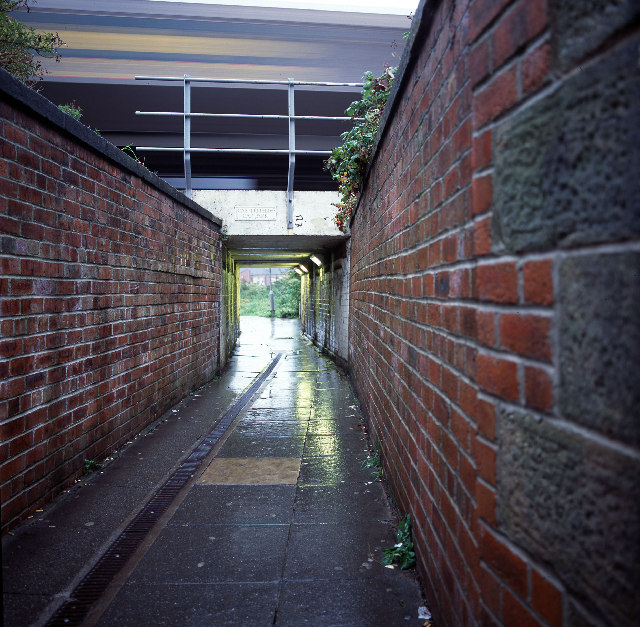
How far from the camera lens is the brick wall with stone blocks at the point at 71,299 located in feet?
9.54

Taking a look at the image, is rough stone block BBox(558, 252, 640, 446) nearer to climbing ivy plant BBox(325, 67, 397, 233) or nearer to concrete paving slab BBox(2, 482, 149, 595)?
concrete paving slab BBox(2, 482, 149, 595)

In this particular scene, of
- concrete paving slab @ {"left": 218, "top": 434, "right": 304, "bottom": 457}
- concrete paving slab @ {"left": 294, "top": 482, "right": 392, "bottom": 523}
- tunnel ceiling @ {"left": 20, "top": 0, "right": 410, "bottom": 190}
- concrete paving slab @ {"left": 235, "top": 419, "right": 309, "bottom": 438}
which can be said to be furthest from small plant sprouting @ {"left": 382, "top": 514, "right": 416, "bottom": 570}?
tunnel ceiling @ {"left": 20, "top": 0, "right": 410, "bottom": 190}

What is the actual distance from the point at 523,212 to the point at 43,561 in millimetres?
2827

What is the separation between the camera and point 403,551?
2525 millimetres

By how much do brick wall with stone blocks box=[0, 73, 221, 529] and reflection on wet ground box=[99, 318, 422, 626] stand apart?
97cm

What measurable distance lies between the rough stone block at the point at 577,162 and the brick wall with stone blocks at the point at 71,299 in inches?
110

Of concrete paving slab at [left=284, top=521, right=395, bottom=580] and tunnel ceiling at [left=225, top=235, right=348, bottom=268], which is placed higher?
tunnel ceiling at [left=225, top=235, right=348, bottom=268]

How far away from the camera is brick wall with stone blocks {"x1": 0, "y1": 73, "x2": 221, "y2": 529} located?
114 inches

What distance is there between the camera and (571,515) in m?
0.85

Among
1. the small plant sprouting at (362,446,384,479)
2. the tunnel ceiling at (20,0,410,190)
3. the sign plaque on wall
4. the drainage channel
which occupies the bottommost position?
the drainage channel

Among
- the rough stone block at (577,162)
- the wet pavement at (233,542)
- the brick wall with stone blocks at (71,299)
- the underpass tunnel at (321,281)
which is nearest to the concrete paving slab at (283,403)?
the brick wall with stone blocks at (71,299)

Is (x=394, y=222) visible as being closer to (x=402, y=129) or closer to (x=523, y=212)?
(x=402, y=129)

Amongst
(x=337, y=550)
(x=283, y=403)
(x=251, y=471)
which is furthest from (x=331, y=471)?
(x=283, y=403)

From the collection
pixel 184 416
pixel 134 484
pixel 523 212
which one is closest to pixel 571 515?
pixel 523 212
